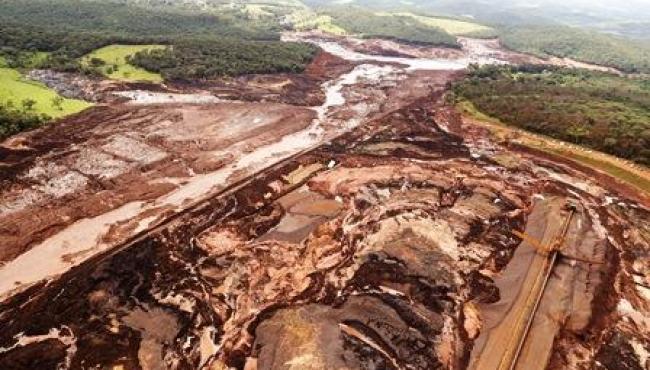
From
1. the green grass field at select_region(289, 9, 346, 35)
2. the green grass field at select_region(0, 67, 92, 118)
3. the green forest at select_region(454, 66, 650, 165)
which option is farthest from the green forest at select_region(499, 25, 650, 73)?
the green grass field at select_region(0, 67, 92, 118)

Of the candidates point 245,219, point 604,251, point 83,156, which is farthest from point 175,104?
point 604,251

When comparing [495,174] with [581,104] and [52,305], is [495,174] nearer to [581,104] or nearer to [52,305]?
[581,104]

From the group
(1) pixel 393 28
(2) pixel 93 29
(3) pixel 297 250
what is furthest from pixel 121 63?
(1) pixel 393 28

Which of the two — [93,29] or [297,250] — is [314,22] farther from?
[297,250]

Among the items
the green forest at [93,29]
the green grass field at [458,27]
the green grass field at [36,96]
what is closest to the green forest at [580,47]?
the green grass field at [458,27]

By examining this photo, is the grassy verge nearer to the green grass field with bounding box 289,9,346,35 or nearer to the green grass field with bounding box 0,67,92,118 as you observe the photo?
the green grass field with bounding box 0,67,92,118

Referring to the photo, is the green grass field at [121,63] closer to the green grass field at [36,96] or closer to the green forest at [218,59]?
the green forest at [218,59]
